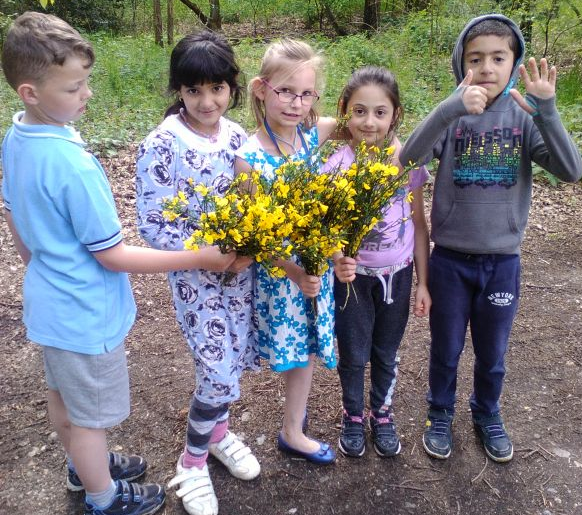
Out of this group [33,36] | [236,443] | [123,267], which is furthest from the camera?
[236,443]

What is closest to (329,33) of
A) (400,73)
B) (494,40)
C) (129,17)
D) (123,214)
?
(129,17)

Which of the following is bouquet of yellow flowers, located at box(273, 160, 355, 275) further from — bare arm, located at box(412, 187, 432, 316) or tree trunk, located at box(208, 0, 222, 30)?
tree trunk, located at box(208, 0, 222, 30)

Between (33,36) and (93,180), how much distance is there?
46cm

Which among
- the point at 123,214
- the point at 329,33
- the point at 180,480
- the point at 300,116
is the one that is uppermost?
the point at 329,33

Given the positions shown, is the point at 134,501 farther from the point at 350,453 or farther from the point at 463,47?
the point at 463,47

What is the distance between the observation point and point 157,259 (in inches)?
73.7

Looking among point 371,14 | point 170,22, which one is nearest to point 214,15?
point 170,22

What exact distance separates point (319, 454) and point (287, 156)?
1470 mm

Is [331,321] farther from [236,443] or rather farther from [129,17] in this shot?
[129,17]

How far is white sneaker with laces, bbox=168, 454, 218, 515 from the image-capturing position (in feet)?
7.72

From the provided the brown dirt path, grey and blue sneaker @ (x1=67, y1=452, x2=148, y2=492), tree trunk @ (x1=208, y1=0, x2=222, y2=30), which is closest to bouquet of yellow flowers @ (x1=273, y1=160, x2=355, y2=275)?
the brown dirt path

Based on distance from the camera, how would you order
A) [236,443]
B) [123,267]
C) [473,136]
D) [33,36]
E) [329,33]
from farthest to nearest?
1. [329,33]
2. [236,443]
3. [473,136]
4. [123,267]
5. [33,36]

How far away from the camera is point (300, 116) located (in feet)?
7.06

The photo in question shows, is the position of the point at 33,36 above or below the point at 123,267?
above
